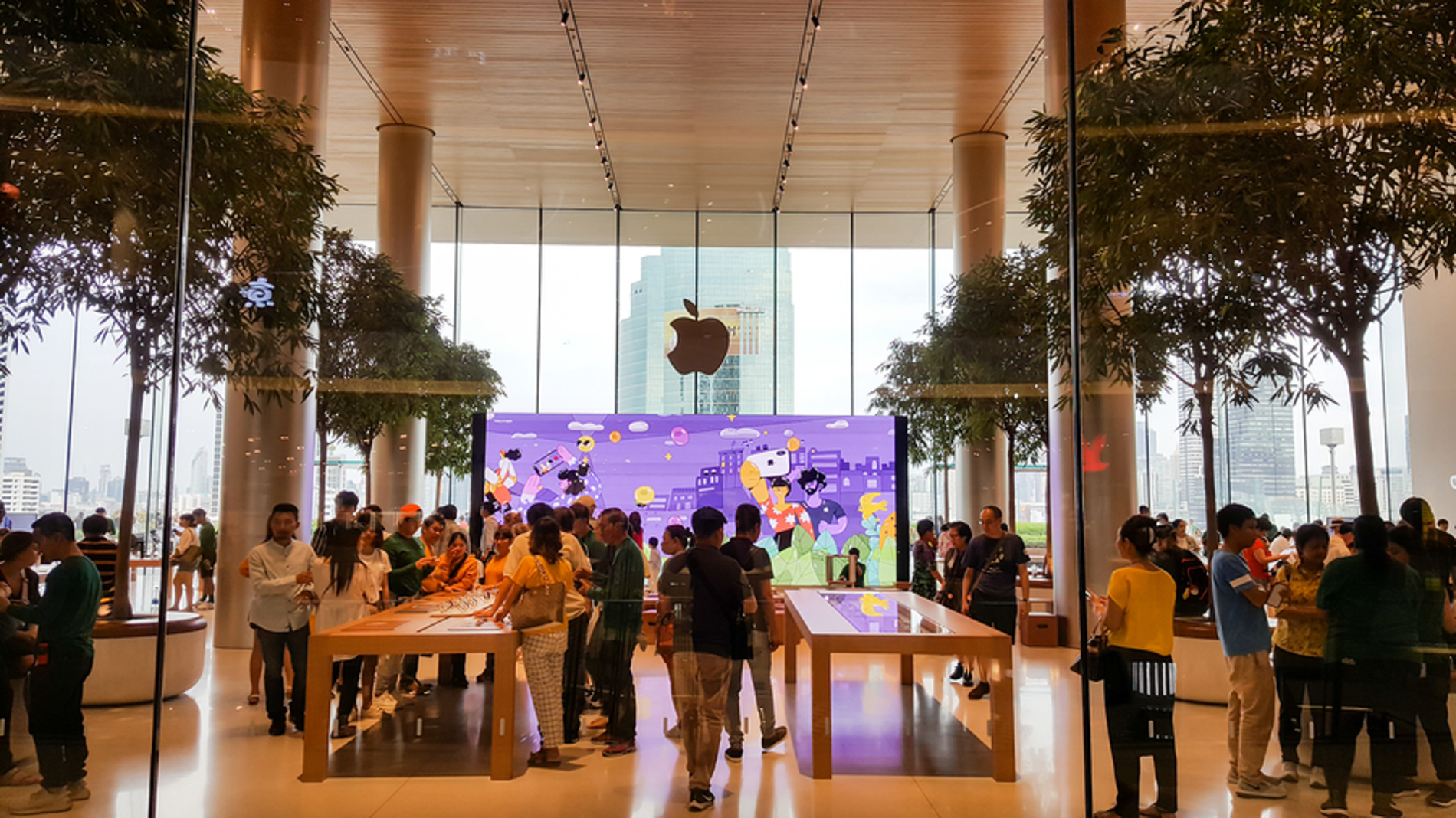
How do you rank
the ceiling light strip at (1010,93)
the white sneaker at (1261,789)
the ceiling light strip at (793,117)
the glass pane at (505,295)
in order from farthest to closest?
the ceiling light strip at (793,117)
the ceiling light strip at (1010,93)
the glass pane at (505,295)
the white sneaker at (1261,789)

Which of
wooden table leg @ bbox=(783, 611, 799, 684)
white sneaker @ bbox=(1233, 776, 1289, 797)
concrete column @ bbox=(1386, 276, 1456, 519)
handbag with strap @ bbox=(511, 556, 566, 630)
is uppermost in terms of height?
concrete column @ bbox=(1386, 276, 1456, 519)

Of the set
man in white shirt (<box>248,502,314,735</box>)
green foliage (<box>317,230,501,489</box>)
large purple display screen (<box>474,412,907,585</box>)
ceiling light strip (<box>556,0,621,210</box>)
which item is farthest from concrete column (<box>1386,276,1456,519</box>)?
man in white shirt (<box>248,502,314,735</box>)

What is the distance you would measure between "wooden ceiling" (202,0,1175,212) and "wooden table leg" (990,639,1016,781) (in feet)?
8.35

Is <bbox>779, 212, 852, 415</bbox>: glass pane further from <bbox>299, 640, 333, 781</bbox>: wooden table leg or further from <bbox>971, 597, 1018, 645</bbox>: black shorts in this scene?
<bbox>299, 640, 333, 781</bbox>: wooden table leg

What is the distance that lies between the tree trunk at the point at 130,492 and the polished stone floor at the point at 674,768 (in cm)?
52

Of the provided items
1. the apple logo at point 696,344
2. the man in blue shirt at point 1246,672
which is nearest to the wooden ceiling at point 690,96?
the apple logo at point 696,344

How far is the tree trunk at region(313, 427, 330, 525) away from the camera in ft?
15.8

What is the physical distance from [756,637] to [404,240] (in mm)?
2891

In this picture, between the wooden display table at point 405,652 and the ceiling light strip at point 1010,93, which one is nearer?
the wooden display table at point 405,652

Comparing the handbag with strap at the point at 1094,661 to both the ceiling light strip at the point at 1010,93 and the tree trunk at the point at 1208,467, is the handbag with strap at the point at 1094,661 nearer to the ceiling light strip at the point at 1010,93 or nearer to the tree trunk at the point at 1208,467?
the tree trunk at the point at 1208,467

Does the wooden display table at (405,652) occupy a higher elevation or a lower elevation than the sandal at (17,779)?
higher

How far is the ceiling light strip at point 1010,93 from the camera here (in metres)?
5.21

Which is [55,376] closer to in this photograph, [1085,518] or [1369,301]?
[1085,518]

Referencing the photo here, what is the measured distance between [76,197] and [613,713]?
3.94 meters
